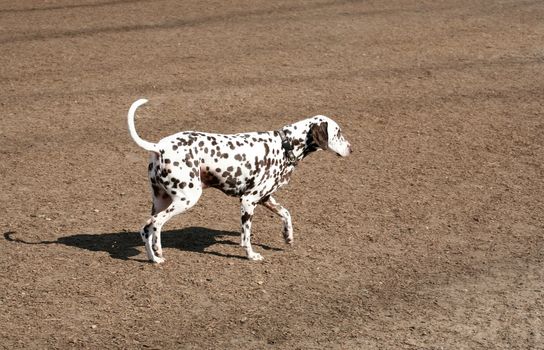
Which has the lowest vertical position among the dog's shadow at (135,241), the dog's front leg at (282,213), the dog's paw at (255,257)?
the dog's shadow at (135,241)

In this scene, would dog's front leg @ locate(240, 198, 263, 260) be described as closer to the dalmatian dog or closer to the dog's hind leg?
the dalmatian dog

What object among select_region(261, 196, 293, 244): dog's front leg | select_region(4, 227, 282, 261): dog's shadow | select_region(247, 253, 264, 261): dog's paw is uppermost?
select_region(261, 196, 293, 244): dog's front leg

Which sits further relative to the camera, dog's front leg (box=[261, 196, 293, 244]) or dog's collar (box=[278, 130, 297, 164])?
dog's front leg (box=[261, 196, 293, 244])

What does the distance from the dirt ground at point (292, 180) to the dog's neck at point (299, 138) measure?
3.26ft

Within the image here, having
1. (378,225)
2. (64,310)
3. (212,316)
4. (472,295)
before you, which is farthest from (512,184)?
(64,310)

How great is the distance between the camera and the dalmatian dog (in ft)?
31.2

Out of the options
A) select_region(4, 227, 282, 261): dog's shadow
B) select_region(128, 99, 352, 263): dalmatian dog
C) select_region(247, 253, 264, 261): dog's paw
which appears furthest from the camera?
select_region(4, 227, 282, 261): dog's shadow

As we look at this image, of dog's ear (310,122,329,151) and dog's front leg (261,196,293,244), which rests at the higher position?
dog's ear (310,122,329,151)

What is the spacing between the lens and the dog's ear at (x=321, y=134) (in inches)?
400

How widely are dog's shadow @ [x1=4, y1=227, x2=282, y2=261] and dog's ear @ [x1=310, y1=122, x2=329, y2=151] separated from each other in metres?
1.16

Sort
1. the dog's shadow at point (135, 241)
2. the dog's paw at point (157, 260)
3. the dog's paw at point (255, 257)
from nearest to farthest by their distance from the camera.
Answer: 1. the dog's paw at point (157, 260)
2. the dog's paw at point (255, 257)
3. the dog's shadow at point (135, 241)

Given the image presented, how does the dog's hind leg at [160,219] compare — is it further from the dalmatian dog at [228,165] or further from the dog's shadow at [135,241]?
the dog's shadow at [135,241]

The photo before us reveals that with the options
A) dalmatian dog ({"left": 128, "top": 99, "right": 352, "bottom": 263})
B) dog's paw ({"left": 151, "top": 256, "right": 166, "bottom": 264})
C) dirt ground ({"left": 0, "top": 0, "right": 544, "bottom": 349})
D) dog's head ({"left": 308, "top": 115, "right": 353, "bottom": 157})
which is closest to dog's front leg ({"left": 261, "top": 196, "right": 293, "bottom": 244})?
dalmatian dog ({"left": 128, "top": 99, "right": 352, "bottom": 263})

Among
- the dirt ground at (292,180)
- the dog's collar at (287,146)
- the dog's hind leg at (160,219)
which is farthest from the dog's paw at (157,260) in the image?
the dog's collar at (287,146)
